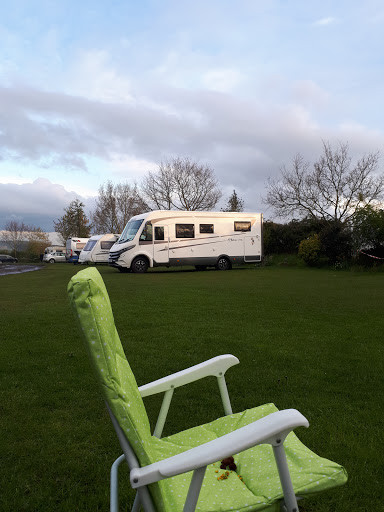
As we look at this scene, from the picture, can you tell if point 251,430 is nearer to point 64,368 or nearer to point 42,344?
point 64,368

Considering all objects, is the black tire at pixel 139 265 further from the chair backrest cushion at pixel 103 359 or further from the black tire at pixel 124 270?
the chair backrest cushion at pixel 103 359

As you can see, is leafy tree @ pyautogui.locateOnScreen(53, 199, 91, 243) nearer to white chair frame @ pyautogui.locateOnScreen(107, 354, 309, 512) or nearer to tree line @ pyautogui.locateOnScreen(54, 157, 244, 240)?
tree line @ pyautogui.locateOnScreen(54, 157, 244, 240)

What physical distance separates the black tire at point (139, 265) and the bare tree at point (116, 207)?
3402 centimetres

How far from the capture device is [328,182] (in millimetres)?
31266

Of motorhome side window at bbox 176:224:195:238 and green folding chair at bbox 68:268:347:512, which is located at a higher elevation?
motorhome side window at bbox 176:224:195:238

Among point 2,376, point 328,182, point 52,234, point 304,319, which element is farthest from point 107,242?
point 52,234

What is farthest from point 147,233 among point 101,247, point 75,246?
point 75,246

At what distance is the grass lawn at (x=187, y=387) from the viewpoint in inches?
96.0

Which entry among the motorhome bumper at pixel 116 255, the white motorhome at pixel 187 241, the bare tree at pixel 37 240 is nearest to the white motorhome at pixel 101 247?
the white motorhome at pixel 187 241

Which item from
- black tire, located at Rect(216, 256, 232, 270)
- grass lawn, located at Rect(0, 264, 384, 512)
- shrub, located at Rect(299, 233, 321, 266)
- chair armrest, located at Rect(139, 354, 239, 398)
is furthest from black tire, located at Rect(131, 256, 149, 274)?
chair armrest, located at Rect(139, 354, 239, 398)

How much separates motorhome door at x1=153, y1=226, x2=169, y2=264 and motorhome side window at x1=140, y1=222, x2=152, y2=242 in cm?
30

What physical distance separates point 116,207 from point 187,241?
118 ft

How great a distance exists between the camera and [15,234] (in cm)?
6575

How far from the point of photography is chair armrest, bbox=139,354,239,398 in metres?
1.86
